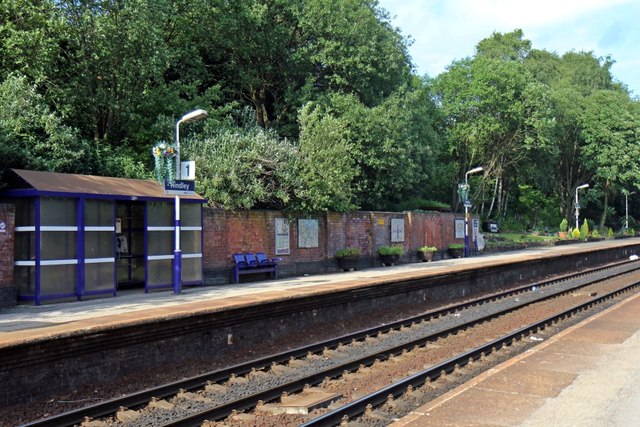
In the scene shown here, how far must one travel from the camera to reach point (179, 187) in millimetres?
15242

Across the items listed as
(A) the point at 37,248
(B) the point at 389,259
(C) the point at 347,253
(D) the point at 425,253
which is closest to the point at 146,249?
(A) the point at 37,248

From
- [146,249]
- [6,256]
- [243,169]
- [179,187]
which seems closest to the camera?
[6,256]

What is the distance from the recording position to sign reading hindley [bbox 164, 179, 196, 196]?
1493 centimetres

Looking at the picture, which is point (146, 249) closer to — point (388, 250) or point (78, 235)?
point (78, 235)

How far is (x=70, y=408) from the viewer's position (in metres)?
7.44

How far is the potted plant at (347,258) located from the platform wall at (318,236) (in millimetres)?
250

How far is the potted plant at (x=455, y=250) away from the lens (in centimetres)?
3155

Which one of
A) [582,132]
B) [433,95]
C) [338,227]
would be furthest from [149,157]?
[582,132]

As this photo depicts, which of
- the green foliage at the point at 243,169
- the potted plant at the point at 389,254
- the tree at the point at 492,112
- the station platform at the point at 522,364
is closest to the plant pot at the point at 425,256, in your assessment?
the potted plant at the point at 389,254

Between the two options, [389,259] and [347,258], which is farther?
[389,259]

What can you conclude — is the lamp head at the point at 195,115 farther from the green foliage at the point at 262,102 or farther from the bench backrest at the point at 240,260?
the bench backrest at the point at 240,260

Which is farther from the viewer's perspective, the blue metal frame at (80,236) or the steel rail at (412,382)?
the blue metal frame at (80,236)

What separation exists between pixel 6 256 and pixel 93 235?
194cm

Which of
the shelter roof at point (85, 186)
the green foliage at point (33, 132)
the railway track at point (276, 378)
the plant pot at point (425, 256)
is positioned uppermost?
the green foliage at point (33, 132)
